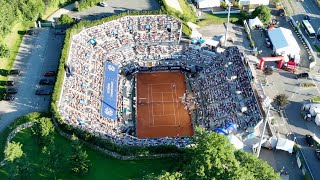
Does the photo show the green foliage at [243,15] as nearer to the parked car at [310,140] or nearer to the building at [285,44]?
the building at [285,44]

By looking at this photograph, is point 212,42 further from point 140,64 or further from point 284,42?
point 140,64

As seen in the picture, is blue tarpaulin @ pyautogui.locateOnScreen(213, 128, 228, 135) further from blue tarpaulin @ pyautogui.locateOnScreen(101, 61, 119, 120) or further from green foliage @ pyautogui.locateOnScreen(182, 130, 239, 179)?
blue tarpaulin @ pyautogui.locateOnScreen(101, 61, 119, 120)

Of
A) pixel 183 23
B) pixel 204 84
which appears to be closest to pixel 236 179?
pixel 204 84

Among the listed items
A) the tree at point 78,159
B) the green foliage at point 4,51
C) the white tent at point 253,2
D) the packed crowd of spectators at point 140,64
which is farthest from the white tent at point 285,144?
the green foliage at point 4,51

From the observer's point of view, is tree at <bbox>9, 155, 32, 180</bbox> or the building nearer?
tree at <bbox>9, 155, 32, 180</bbox>

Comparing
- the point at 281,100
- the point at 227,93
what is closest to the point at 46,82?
the point at 227,93

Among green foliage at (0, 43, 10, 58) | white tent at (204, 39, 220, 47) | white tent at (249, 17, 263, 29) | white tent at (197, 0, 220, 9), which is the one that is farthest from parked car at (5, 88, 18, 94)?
white tent at (249, 17, 263, 29)
